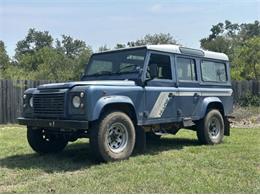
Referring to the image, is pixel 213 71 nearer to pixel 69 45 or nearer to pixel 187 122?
pixel 187 122

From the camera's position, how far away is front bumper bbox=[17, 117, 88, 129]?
7137mm

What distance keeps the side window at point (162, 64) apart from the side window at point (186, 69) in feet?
1.11

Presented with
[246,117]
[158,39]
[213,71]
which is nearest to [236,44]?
[158,39]

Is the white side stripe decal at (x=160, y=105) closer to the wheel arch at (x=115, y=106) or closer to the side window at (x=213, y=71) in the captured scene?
the wheel arch at (x=115, y=106)

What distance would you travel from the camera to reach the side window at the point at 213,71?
34.1ft

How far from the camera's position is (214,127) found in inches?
414

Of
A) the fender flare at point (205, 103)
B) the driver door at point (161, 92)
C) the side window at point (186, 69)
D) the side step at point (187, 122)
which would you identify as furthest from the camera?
the fender flare at point (205, 103)

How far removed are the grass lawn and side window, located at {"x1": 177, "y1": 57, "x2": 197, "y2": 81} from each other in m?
1.57

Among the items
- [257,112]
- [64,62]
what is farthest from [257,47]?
[64,62]

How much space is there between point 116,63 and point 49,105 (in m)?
1.93

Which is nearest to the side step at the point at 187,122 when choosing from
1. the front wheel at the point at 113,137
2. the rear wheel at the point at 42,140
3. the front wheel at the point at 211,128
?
the front wheel at the point at 211,128

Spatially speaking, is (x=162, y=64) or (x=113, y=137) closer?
(x=113, y=137)

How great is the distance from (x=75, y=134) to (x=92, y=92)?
106 centimetres

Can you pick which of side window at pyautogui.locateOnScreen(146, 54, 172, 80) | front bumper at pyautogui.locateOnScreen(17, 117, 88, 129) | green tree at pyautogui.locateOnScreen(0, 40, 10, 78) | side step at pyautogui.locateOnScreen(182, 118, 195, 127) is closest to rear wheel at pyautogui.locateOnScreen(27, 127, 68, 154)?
front bumper at pyautogui.locateOnScreen(17, 117, 88, 129)
